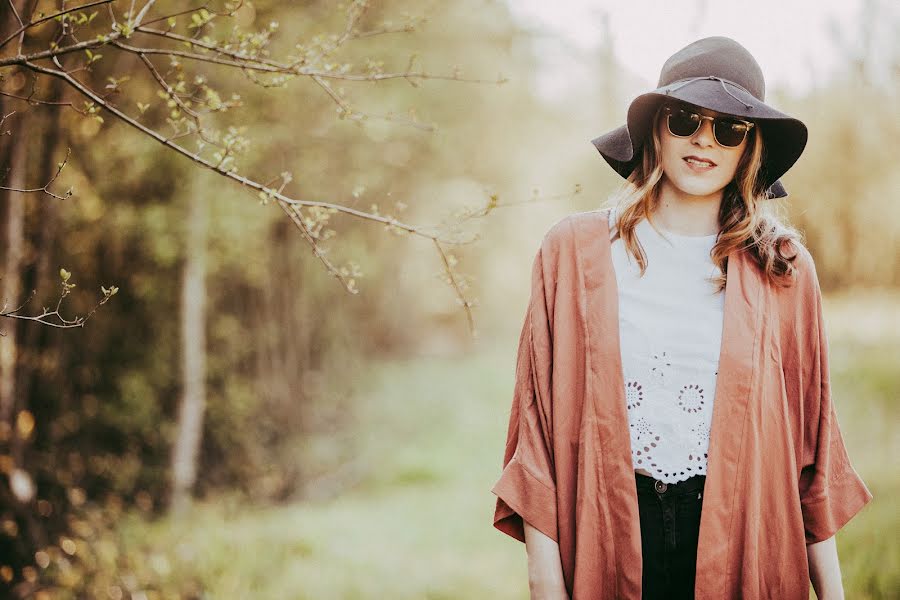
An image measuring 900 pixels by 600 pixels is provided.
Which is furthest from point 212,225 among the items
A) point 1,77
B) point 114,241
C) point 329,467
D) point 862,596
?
point 862,596

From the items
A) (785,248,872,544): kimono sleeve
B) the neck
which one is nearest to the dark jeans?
(785,248,872,544): kimono sleeve

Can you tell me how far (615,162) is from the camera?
1.96m

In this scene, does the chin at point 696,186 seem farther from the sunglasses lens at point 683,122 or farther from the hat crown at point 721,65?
the hat crown at point 721,65

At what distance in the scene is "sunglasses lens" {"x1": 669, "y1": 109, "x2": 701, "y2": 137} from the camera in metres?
1.77

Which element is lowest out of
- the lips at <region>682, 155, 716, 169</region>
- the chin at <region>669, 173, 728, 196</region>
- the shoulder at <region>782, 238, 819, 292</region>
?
the shoulder at <region>782, 238, 819, 292</region>

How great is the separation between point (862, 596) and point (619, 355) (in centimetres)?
322

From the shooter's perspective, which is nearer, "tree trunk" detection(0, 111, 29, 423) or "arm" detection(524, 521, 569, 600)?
"arm" detection(524, 521, 569, 600)

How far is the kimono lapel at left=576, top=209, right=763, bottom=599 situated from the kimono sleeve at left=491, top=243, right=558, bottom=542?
13cm

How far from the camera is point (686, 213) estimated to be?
1.87 m

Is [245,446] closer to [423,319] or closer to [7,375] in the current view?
[7,375]

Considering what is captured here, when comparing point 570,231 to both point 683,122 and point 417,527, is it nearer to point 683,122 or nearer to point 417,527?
point 683,122

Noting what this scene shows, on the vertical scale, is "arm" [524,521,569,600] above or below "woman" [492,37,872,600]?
below

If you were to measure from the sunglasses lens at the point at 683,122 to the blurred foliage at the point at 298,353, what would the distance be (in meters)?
0.53

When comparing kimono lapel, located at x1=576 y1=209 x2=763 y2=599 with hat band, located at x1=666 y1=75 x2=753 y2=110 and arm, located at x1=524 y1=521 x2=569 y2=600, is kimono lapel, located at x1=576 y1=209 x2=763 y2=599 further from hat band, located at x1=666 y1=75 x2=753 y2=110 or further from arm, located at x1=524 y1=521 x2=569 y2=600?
hat band, located at x1=666 y1=75 x2=753 y2=110
